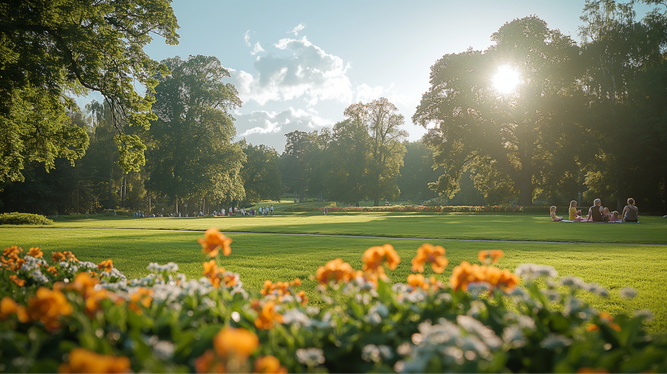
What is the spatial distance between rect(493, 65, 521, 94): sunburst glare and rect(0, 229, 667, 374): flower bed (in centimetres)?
3512

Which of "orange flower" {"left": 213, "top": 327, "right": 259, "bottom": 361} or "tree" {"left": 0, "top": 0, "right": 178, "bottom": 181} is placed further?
"tree" {"left": 0, "top": 0, "right": 178, "bottom": 181}

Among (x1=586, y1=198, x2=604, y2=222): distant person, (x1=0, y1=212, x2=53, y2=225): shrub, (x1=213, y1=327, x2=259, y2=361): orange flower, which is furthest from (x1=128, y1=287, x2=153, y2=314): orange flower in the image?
(x1=0, y1=212, x2=53, y2=225): shrub

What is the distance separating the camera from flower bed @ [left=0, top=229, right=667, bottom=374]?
1.33m

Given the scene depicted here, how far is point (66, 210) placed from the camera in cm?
4344

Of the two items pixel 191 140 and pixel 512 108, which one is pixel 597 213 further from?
pixel 191 140

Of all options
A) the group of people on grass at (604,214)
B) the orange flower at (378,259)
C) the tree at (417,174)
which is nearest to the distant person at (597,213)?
the group of people on grass at (604,214)

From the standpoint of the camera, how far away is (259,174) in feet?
211

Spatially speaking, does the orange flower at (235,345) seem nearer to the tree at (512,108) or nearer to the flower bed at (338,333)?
the flower bed at (338,333)

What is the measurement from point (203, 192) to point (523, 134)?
31495 mm

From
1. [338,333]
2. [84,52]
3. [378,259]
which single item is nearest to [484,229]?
[378,259]

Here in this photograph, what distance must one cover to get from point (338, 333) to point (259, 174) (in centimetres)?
6392

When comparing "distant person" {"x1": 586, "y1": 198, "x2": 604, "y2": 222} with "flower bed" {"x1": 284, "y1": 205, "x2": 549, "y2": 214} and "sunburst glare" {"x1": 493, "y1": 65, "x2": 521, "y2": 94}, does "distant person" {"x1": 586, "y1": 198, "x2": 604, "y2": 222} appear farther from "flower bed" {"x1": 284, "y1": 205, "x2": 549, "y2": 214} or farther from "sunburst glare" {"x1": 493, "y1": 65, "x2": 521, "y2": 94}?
"sunburst glare" {"x1": 493, "y1": 65, "x2": 521, "y2": 94}

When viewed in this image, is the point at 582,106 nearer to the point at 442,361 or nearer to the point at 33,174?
the point at 442,361

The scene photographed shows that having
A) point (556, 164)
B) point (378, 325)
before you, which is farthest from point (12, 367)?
point (556, 164)
